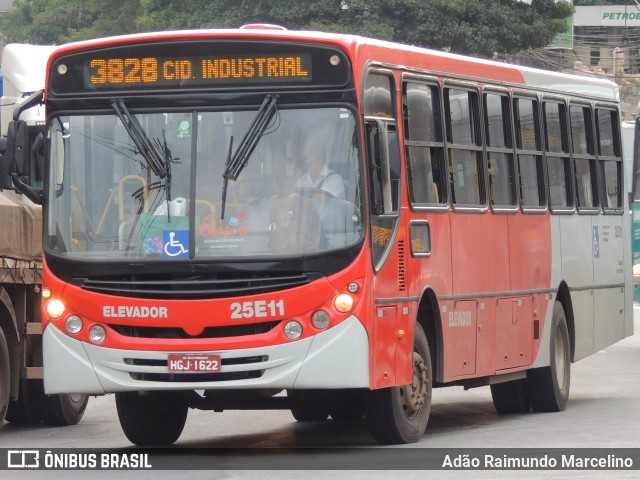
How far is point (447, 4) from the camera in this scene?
132ft

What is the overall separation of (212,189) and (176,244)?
0.44 metres

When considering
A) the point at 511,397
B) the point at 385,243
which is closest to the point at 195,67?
the point at 385,243

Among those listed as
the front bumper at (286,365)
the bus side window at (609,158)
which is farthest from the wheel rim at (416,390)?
the bus side window at (609,158)

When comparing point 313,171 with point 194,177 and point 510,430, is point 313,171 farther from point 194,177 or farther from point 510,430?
A: point 510,430

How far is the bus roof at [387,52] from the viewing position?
10.8 m

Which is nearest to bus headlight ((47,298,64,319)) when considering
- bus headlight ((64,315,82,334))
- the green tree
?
bus headlight ((64,315,82,334))

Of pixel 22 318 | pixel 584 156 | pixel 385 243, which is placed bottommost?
pixel 22 318

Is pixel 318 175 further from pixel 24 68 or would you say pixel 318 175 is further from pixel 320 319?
pixel 24 68

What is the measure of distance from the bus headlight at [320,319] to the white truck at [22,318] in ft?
13.0

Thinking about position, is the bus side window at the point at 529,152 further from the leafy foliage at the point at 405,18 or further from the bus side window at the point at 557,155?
the leafy foliage at the point at 405,18

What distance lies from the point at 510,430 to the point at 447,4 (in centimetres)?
2820

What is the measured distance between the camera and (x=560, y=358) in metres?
15.7

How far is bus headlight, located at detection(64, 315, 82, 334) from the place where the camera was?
35.7 feet

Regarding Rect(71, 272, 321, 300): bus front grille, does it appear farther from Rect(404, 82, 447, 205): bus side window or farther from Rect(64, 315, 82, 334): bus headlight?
Rect(404, 82, 447, 205): bus side window
